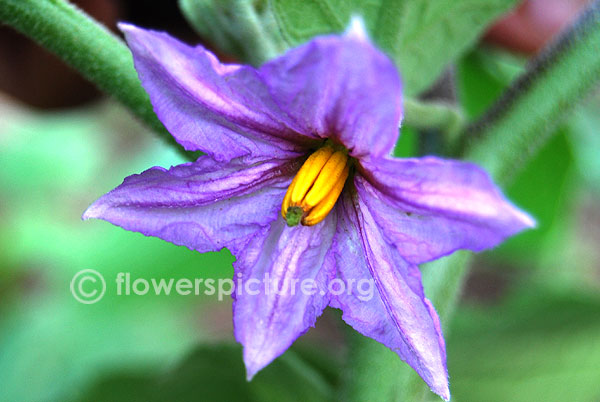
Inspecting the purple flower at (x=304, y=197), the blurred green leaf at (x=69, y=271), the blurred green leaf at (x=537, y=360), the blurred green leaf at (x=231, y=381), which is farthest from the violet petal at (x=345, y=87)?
the blurred green leaf at (x=69, y=271)

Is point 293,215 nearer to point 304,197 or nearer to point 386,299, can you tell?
point 304,197

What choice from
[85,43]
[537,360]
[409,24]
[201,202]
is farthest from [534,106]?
[537,360]

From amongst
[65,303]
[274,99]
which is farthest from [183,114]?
[65,303]

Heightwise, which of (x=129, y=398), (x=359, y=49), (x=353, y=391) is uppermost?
(x=359, y=49)

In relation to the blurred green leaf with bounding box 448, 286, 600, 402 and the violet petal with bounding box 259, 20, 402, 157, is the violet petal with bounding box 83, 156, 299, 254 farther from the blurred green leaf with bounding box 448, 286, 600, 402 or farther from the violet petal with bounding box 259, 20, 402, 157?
the blurred green leaf with bounding box 448, 286, 600, 402

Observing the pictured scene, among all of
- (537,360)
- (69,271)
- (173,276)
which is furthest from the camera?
(69,271)

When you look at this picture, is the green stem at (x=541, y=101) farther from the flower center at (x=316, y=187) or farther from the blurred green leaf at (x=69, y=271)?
the blurred green leaf at (x=69, y=271)

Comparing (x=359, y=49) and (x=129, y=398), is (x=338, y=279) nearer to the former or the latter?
(x=359, y=49)
